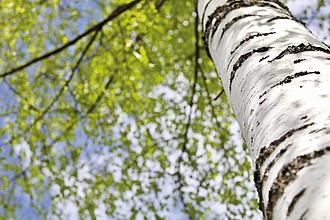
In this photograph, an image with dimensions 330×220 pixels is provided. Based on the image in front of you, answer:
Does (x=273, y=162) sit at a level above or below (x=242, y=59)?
below

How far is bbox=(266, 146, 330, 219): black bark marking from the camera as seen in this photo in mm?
788

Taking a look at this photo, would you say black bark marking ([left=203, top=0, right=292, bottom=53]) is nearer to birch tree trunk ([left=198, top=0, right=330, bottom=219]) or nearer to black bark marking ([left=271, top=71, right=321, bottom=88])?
birch tree trunk ([left=198, top=0, right=330, bottom=219])

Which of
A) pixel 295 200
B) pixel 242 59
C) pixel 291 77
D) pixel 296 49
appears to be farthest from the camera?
pixel 242 59

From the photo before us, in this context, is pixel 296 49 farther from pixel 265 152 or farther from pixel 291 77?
pixel 265 152

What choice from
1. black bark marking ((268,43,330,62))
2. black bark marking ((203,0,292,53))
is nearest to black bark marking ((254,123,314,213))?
black bark marking ((268,43,330,62))

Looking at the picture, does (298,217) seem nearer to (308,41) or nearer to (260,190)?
(260,190)

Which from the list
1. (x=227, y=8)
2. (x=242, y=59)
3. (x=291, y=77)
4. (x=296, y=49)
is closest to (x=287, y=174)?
(x=291, y=77)

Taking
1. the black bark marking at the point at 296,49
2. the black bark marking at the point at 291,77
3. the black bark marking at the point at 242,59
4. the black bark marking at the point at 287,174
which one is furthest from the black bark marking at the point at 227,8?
the black bark marking at the point at 287,174

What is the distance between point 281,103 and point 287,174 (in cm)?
23

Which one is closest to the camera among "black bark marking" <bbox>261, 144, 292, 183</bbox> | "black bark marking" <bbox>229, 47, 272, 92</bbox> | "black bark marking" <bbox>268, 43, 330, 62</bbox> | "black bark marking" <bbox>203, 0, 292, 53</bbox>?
"black bark marking" <bbox>261, 144, 292, 183</bbox>

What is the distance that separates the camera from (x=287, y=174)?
83 centimetres

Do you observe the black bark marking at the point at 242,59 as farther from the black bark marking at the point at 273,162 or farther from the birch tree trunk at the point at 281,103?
the black bark marking at the point at 273,162

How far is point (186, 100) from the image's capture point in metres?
4.57

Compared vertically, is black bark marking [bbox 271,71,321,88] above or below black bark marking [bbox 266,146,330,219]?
above
